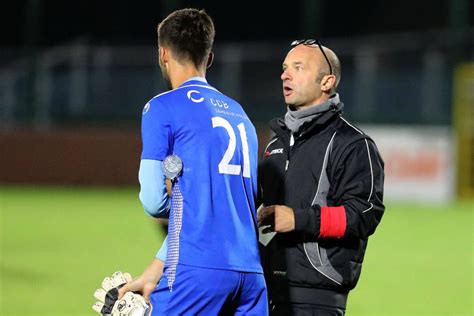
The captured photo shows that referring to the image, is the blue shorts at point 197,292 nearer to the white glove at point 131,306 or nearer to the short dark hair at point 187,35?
the white glove at point 131,306

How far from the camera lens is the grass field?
384 inches

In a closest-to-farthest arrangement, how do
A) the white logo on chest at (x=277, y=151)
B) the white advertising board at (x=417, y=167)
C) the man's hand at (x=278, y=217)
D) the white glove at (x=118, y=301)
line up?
1. the white glove at (x=118, y=301)
2. the man's hand at (x=278, y=217)
3. the white logo on chest at (x=277, y=151)
4. the white advertising board at (x=417, y=167)

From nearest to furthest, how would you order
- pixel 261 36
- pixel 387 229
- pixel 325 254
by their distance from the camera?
1. pixel 325 254
2. pixel 387 229
3. pixel 261 36

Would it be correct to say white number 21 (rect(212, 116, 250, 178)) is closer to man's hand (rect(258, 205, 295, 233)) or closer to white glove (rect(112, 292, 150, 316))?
man's hand (rect(258, 205, 295, 233))

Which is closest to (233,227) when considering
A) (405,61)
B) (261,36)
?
(405,61)

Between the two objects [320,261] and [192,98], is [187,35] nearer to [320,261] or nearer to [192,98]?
[192,98]

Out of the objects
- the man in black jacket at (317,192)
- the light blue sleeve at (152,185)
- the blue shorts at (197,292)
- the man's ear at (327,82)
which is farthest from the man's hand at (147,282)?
the man's ear at (327,82)

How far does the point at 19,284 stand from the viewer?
34.5ft

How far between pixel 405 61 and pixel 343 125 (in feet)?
68.8

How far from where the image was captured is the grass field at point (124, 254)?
977 cm

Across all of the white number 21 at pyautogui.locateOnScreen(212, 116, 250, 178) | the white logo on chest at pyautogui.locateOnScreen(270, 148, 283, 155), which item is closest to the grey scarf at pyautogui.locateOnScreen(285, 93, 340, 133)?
the white logo on chest at pyautogui.locateOnScreen(270, 148, 283, 155)

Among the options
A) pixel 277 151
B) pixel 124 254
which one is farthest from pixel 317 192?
pixel 124 254

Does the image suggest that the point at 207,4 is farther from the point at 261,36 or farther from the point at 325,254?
the point at 325,254

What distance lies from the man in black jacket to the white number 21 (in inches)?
16.9
